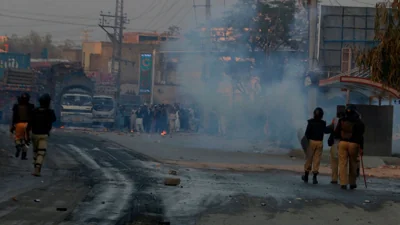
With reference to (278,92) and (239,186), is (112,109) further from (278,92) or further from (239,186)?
(239,186)

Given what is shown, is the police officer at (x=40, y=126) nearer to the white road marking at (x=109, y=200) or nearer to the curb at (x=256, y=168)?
the white road marking at (x=109, y=200)

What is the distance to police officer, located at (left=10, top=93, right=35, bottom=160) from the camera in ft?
60.7

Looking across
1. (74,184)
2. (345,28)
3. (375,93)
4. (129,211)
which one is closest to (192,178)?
(74,184)

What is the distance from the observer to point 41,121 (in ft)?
50.7

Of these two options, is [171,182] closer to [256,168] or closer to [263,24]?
[256,168]

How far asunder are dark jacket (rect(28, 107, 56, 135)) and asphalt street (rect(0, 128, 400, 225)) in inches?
37.6

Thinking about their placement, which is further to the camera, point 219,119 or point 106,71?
point 106,71

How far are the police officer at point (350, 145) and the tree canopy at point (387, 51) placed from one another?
5240 millimetres

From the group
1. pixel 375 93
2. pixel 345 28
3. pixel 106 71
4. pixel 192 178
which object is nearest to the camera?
pixel 192 178

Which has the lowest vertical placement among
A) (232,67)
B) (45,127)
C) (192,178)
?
(192,178)

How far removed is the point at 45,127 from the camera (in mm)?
15484

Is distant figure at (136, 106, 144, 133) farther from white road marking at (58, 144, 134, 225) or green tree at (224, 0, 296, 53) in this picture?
white road marking at (58, 144, 134, 225)

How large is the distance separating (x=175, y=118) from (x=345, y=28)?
1186 cm

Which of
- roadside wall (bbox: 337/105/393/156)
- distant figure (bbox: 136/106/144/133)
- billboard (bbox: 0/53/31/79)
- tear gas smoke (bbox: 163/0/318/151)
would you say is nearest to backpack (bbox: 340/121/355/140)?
roadside wall (bbox: 337/105/393/156)
